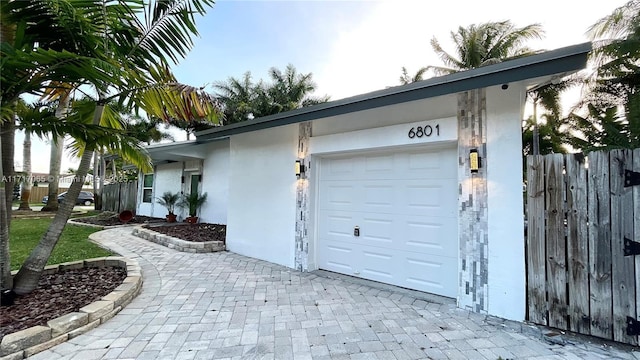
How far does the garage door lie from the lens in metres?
4.26

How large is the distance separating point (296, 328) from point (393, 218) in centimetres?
238

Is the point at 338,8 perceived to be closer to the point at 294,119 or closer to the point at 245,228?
the point at 294,119

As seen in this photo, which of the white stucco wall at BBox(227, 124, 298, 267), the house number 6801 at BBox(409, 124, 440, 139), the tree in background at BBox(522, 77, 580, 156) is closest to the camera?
the house number 6801 at BBox(409, 124, 440, 139)

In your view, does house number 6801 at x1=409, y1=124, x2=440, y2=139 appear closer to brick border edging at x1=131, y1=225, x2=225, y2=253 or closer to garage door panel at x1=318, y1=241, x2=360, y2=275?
garage door panel at x1=318, y1=241, x2=360, y2=275

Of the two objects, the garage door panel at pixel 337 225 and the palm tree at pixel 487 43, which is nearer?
the garage door panel at pixel 337 225

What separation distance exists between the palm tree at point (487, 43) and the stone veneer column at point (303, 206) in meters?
14.0

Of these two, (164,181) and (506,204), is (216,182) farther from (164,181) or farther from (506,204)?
(506,204)

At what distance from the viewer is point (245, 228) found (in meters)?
6.89

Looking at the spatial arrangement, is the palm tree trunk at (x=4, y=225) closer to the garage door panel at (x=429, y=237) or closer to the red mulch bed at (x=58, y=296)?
the red mulch bed at (x=58, y=296)

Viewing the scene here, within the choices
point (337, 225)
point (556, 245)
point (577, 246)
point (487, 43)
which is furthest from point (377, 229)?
point (487, 43)

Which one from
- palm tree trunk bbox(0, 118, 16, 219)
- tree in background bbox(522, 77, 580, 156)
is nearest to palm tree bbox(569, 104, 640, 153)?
tree in background bbox(522, 77, 580, 156)

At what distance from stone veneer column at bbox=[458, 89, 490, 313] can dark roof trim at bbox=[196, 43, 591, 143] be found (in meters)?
0.60

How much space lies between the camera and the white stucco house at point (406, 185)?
139 inches

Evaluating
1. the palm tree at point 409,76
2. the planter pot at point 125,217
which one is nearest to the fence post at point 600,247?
the planter pot at point 125,217
